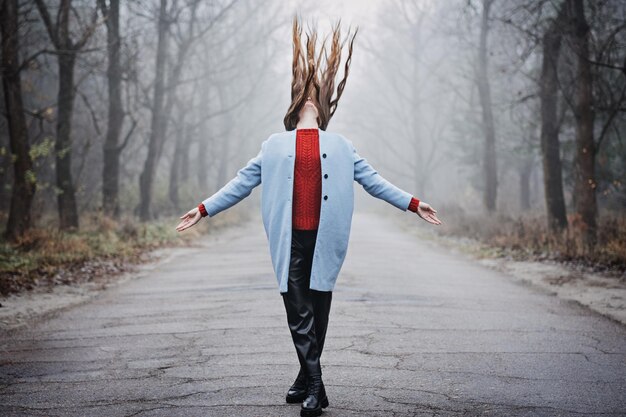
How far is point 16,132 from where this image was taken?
45.6ft

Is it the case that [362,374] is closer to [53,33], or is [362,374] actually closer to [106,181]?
[53,33]

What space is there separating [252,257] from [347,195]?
10115 mm

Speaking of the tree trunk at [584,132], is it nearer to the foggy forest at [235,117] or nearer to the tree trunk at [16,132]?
the foggy forest at [235,117]

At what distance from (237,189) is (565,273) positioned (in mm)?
8239

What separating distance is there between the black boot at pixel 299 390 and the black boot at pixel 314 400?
0.14 meters

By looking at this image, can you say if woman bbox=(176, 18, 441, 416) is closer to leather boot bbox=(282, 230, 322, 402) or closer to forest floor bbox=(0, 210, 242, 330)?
leather boot bbox=(282, 230, 322, 402)

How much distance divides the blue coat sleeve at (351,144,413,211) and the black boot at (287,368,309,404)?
129 cm

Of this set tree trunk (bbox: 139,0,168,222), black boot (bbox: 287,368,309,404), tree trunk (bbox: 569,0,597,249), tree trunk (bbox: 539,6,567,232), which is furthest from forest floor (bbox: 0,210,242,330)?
tree trunk (bbox: 539,6,567,232)

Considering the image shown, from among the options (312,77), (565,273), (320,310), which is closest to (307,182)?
(312,77)

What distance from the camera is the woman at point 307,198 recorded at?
4512 mm

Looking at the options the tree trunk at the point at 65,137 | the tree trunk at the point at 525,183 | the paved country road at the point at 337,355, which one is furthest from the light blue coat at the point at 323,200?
the tree trunk at the point at 525,183

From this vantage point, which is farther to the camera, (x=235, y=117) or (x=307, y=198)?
(x=235, y=117)

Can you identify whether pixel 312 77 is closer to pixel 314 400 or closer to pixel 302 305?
pixel 302 305

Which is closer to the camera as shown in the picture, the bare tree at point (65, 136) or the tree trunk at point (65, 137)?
the bare tree at point (65, 136)
